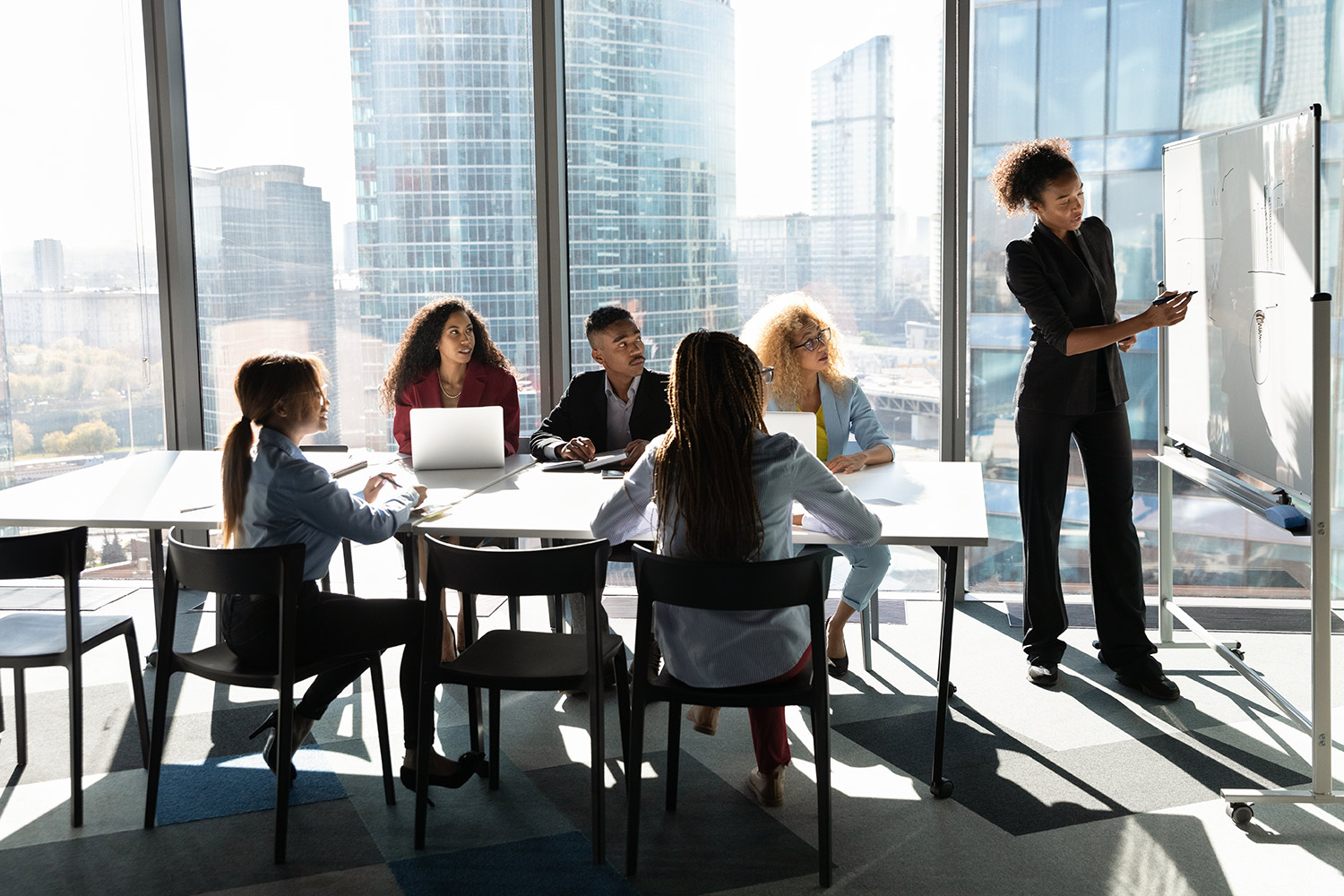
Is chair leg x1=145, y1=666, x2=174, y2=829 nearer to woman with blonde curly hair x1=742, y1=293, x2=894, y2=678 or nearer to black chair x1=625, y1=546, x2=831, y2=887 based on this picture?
black chair x1=625, y1=546, x2=831, y2=887

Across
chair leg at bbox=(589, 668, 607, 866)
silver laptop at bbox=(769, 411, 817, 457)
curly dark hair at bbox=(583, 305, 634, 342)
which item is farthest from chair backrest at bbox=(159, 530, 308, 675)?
curly dark hair at bbox=(583, 305, 634, 342)

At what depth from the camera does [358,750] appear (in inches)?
124

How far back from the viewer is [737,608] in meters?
2.21

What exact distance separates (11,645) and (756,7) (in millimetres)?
3344

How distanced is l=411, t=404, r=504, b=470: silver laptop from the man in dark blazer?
8.7 inches

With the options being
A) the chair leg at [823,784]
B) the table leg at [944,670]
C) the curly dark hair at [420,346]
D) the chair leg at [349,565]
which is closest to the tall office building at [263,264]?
the curly dark hair at [420,346]

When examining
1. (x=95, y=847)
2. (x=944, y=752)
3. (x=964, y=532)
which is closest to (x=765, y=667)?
(x=964, y=532)

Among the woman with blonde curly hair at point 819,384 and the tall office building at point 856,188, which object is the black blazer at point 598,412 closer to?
the woman with blonde curly hair at point 819,384

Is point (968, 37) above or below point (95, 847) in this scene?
above

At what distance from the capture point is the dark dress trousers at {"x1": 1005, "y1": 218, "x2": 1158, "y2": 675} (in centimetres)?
347

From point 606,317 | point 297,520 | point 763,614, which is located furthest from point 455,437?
point 763,614

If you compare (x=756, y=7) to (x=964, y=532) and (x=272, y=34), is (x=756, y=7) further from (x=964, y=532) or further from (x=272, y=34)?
(x=964, y=532)

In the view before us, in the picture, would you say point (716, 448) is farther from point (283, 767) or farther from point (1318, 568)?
point (1318, 568)

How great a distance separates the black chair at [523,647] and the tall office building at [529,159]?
2.12 metres
